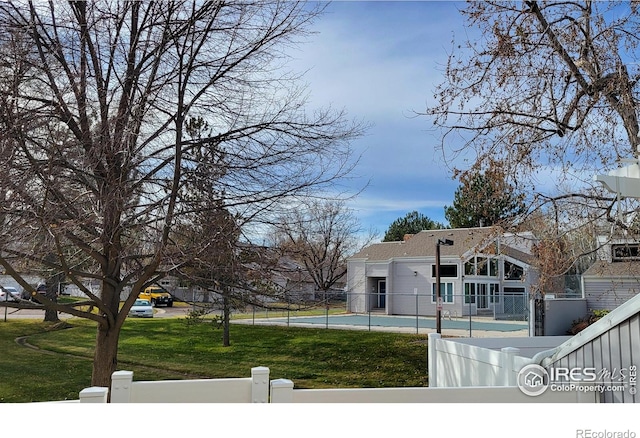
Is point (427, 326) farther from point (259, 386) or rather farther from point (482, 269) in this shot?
point (259, 386)

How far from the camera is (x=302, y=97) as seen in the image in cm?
708

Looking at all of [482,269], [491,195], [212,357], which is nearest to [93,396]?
[491,195]

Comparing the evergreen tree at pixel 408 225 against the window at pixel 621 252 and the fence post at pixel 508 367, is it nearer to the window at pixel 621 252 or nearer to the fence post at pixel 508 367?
the window at pixel 621 252

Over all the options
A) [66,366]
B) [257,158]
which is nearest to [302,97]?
[257,158]

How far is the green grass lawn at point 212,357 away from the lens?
533 inches

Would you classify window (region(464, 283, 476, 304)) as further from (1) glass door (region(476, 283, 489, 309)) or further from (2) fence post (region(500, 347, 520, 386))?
(2) fence post (region(500, 347, 520, 386))

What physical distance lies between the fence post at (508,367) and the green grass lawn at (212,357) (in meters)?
7.98

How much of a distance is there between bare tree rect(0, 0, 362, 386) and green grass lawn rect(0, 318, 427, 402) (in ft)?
24.4

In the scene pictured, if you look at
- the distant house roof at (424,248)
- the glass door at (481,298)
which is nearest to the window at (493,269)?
the glass door at (481,298)

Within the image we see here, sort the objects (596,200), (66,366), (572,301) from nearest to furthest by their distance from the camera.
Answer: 1. (596,200)
2. (66,366)
3. (572,301)

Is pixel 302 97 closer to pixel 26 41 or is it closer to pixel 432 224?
pixel 26 41

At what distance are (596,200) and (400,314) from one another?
2125 centimetres

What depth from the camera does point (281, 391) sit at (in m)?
3.82

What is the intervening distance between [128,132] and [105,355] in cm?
327
